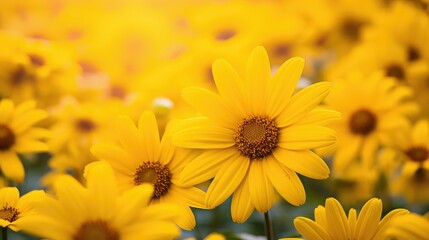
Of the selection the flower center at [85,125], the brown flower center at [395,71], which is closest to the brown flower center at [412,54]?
the brown flower center at [395,71]

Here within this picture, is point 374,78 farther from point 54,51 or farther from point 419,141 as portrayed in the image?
point 54,51

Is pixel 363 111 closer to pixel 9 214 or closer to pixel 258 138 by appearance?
pixel 258 138

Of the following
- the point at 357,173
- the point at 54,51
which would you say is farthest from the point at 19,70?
the point at 357,173

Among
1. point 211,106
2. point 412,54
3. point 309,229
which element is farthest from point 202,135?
point 412,54

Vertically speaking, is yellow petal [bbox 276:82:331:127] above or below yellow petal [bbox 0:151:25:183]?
above

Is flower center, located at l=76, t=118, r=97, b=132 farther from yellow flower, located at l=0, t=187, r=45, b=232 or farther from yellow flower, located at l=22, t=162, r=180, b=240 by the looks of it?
yellow flower, located at l=22, t=162, r=180, b=240

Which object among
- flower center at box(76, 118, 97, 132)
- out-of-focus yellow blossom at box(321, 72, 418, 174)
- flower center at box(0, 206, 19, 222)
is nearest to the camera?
flower center at box(0, 206, 19, 222)

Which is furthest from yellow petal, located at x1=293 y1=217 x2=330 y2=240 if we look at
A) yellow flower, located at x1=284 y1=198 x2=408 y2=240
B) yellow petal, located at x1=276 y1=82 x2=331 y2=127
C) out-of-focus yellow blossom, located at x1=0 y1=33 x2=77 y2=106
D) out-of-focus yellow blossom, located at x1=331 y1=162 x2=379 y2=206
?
out-of-focus yellow blossom, located at x1=0 y1=33 x2=77 y2=106
